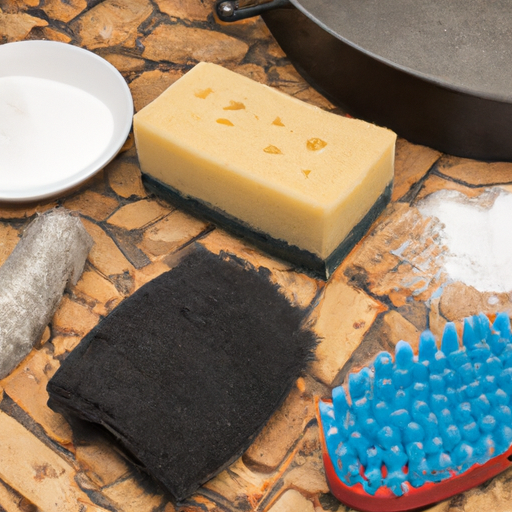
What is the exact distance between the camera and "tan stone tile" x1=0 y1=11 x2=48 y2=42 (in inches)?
52.0

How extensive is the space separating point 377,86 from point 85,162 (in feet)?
1.69

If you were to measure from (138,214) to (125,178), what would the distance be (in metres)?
0.09

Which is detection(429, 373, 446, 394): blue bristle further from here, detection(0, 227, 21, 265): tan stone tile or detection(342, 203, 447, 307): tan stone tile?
detection(0, 227, 21, 265): tan stone tile

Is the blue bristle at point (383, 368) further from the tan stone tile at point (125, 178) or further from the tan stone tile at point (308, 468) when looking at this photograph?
the tan stone tile at point (125, 178)

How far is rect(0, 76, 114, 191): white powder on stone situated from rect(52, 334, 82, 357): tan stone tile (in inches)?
11.2

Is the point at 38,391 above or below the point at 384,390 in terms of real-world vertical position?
below

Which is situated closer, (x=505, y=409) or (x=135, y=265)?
(x=505, y=409)

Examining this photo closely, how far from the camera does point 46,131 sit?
1176mm

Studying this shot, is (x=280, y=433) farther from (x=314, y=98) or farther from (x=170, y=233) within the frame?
(x=314, y=98)

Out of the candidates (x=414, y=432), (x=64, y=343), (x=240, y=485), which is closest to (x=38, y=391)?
(x=64, y=343)

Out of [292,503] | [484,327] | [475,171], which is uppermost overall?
[484,327]

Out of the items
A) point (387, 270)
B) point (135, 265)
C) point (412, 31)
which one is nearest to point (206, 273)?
point (135, 265)

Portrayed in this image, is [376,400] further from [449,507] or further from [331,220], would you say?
[331,220]

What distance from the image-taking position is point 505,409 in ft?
2.33
